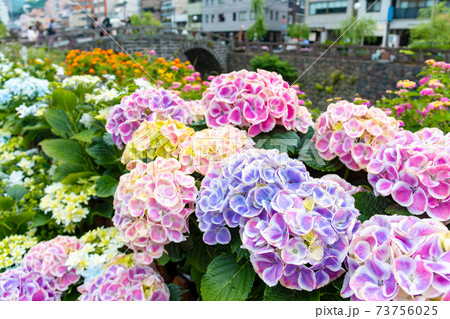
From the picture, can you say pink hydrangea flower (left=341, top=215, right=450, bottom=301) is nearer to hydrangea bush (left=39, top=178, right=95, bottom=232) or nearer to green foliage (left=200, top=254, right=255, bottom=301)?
green foliage (left=200, top=254, right=255, bottom=301)

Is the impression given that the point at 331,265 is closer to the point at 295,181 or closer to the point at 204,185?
the point at 295,181

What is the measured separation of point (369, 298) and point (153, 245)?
2.07 ft

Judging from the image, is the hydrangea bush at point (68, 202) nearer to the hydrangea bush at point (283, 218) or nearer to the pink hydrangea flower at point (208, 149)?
the pink hydrangea flower at point (208, 149)

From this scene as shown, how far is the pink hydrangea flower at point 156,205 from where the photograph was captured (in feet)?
3.33

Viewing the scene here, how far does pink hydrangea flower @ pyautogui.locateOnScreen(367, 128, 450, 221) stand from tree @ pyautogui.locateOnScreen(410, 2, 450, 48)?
15.5 m

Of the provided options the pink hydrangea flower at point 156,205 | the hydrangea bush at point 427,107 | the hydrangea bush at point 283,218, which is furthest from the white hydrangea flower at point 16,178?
the hydrangea bush at point 427,107

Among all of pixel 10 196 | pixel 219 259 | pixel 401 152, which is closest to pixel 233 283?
pixel 219 259

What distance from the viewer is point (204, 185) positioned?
1.00 metres

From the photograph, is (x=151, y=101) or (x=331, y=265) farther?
(x=151, y=101)

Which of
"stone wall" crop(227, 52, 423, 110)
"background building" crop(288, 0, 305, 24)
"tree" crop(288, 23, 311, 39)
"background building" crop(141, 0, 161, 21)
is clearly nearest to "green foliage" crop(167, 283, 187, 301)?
"background building" crop(288, 0, 305, 24)

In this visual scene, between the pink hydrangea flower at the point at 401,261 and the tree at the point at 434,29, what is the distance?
51.8 feet

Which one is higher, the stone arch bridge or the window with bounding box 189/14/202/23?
the stone arch bridge

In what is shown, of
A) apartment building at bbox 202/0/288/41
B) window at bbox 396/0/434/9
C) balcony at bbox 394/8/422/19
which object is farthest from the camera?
balcony at bbox 394/8/422/19

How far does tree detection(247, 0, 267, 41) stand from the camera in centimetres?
183
